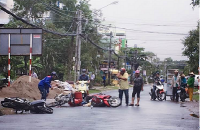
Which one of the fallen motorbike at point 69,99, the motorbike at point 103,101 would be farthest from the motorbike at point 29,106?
the motorbike at point 103,101

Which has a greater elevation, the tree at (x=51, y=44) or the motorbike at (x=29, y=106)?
the tree at (x=51, y=44)

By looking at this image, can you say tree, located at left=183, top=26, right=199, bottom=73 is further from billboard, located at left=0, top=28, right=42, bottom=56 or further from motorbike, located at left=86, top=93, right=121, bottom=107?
motorbike, located at left=86, top=93, right=121, bottom=107

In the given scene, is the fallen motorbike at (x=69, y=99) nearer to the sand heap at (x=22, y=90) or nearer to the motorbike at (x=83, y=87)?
the motorbike at (x=83, y=87)

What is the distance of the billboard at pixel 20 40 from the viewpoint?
2389 cm

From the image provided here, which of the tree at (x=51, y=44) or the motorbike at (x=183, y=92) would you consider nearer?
the motorbike at (x=183, y=92)

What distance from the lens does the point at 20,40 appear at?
2409 cm

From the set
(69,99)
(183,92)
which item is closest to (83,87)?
(69,99)

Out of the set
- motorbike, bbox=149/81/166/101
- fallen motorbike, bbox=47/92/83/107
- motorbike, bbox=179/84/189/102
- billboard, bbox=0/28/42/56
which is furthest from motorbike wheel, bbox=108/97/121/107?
billboard, bbox=0/28/42/56

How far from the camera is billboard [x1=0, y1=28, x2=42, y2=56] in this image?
78.4 ft

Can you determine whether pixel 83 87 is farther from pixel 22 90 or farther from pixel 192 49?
pixel 192 49

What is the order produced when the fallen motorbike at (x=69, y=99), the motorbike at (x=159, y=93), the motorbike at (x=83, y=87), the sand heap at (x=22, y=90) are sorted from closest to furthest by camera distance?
the fallen motorbike at (x=69, y=99), the motorbike at (x=83, y=87), the sand heap at (x=22, y=90), the motorbike at (x=159, y=93)

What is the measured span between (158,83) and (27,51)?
8063 millimetres

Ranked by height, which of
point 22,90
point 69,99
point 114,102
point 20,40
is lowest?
point 114,102

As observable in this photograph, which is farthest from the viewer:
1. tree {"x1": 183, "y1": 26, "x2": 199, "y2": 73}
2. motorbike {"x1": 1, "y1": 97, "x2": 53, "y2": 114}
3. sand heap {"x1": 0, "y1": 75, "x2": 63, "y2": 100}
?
tree {"x1": 183, "y1": 26, "x2": 199, "y2": 73}
